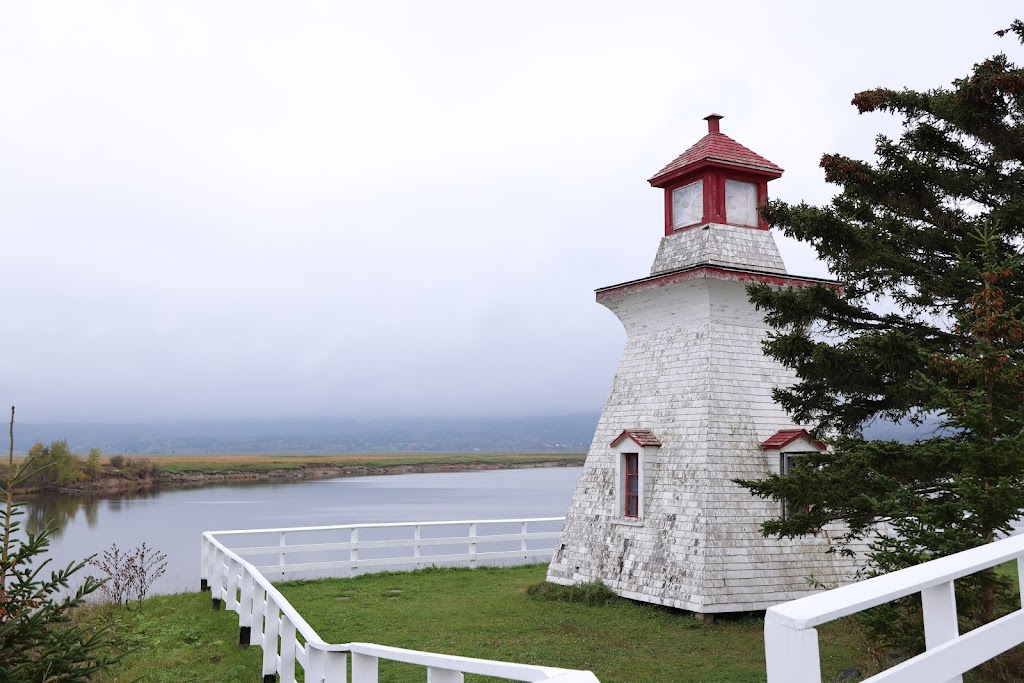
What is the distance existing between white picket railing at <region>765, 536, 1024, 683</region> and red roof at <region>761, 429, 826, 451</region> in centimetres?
951

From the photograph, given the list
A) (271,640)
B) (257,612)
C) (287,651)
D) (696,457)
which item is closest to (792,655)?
(287,651)

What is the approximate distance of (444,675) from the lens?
357 cm

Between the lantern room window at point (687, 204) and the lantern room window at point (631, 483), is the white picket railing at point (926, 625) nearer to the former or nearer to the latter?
the lantern room window at point (631, 483)

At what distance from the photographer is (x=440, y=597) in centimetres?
1421

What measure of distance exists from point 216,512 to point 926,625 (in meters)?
50.6

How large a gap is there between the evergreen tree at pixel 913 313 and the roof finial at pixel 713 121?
4541 millimetres

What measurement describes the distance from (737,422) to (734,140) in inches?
202

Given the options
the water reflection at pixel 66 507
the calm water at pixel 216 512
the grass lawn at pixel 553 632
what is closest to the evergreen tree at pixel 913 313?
the grass lawn at pixel 553 632

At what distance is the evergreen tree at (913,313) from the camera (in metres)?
7.33

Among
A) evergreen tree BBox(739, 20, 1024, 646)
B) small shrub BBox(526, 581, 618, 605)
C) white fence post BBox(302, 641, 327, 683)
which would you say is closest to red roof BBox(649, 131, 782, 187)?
evergreen tree BBox(739, 20, 1024, 646)

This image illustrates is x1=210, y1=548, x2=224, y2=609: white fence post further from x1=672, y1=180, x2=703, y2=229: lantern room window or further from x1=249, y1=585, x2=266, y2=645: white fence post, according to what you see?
x1=672, y1=180, x2=703, y2=229: lantern room window

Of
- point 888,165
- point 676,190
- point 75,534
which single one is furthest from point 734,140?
point 75,534

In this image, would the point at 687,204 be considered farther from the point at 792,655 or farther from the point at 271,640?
the point at 792,655

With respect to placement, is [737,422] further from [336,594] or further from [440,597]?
[336,594]
